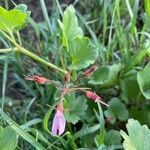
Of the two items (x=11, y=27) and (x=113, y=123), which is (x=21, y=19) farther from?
(x=113, y=123)

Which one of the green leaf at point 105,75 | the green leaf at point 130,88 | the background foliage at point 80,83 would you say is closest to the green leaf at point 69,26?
the background foliage at point 80,83

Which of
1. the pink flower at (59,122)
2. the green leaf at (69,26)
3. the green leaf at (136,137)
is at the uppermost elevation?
the green leaf at (69,26)

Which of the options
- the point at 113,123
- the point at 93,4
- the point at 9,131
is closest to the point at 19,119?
the point at 113,123

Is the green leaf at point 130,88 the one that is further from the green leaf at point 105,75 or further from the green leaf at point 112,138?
the green leaf at point 112,138

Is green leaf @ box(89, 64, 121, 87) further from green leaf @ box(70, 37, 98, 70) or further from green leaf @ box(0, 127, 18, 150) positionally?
green leaf @ box(0, 127, 18, 150)

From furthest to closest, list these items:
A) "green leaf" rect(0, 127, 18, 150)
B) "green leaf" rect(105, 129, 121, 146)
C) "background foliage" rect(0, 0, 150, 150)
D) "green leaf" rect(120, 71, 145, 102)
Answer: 1. "green leaf" rect(120, 71, 145, 102)
2. "green leaf" rect(105, 129, 121, 146)
3. "background foliage" rect(0, 0, 150, 150)
4. "green leaf" rect(0, 127, 18, 150)

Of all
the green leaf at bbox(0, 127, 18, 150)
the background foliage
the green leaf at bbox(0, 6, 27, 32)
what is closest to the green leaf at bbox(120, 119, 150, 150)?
the background foliage
